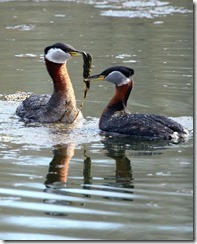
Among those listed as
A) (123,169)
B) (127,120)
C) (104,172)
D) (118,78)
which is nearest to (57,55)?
(118,78)

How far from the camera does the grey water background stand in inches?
320

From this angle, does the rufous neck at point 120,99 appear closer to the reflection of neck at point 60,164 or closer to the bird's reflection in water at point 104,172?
the bird's reflection in water at point 104,172

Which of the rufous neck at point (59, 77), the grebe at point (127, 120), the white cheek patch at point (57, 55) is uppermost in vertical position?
Answer: the white cheek patch at point (57, 55)

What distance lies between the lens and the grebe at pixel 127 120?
461 inches

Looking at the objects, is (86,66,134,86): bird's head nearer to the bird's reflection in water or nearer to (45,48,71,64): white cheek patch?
(45,48,71,64): white cheek patch

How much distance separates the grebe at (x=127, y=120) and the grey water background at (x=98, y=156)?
24 cm

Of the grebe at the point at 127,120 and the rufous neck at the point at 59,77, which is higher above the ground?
the rufous neck at the point at 59,77

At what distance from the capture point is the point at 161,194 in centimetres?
896

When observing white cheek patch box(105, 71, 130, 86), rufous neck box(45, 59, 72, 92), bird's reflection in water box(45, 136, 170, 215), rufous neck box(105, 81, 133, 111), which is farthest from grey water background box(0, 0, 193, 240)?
white cheek patch box(105, 71, 130, 86)

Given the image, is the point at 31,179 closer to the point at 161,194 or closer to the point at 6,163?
the point at 6,163

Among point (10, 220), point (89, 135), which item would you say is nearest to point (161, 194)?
point (10, 220)

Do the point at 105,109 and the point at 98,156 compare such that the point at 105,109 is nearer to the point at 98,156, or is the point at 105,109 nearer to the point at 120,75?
the point at 120,75

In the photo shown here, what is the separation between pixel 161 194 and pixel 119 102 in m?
3.88

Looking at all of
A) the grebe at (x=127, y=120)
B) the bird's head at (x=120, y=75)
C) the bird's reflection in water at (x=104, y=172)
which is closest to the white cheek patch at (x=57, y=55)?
the grebe at (x=127, y=120)
